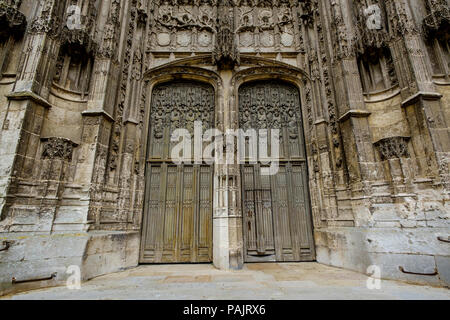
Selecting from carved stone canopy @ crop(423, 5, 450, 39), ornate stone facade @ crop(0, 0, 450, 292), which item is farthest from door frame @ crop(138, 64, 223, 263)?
carved stone canopy @ crop(423, 5, 450, 39)

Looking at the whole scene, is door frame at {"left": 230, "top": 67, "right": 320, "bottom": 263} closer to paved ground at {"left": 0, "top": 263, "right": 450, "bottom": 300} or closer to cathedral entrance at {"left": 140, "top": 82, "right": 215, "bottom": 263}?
cathedral entrance at {"left": 140, "top": 82, "right": 215, "bottom": 263}

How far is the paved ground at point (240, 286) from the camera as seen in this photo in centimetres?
334

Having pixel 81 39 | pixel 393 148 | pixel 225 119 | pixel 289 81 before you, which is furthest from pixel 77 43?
pixel 393 148

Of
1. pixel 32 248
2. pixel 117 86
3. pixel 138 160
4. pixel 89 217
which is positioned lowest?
pixel 32 248

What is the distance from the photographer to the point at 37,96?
517 cm

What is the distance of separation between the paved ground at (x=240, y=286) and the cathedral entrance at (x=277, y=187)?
1063mm

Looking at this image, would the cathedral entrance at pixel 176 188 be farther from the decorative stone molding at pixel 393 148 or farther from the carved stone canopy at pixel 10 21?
the decorative stone molding at pixel 393 148

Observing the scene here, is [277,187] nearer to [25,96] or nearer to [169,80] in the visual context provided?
[169,80]

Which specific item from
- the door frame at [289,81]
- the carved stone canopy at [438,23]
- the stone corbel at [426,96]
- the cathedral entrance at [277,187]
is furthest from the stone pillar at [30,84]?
the carved stone canopy at [438,23]

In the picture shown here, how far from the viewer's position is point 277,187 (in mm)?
7086

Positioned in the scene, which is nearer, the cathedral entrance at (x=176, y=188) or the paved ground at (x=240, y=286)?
the paved ground at (x=240, y=286)

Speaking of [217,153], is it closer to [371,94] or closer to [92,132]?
[92,132]

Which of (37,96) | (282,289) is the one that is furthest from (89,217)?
(282,289)

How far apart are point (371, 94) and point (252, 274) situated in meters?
6.10
